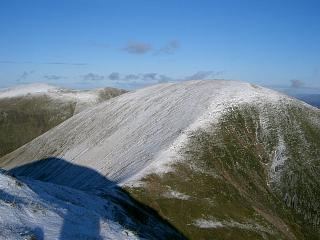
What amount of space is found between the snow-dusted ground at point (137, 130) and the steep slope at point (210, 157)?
0.38 metres

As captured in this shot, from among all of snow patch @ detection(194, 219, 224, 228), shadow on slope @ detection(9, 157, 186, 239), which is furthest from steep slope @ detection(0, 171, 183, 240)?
snow patch @ detection(194, 219, 224, 228)

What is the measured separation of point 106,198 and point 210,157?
32909 mm

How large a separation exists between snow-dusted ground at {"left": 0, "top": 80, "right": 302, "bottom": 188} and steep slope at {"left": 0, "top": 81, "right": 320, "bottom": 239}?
0.38m

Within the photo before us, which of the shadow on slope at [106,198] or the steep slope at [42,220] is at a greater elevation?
the steep slope at [42,220]

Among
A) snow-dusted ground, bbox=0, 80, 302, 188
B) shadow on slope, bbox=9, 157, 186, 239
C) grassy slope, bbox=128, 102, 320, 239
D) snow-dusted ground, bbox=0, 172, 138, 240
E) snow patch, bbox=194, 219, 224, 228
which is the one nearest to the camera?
snow-dusted ground, bbox=0, 172, 138, 240

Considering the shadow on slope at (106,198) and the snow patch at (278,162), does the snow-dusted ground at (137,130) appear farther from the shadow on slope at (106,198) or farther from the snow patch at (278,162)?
the snow patch at (278,162)

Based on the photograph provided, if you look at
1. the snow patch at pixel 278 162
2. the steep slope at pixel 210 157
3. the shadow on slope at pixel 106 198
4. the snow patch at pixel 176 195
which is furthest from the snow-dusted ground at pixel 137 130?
the snow patch at pixel 278 162

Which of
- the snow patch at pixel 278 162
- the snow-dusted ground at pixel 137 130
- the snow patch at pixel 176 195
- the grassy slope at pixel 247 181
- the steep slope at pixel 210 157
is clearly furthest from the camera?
the snow patch at pixel 278 162

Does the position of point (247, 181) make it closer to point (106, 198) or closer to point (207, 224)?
point (207, 224)

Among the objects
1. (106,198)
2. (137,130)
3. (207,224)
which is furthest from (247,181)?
(106,198)

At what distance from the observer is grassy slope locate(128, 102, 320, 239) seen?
60.5 m

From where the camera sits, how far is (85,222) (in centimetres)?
2177

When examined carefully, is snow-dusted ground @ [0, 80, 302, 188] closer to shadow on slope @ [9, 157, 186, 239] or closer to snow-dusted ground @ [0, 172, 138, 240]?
shadow on slope @ [9, 157, 186, 239]

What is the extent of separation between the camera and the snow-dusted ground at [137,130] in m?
79.2
